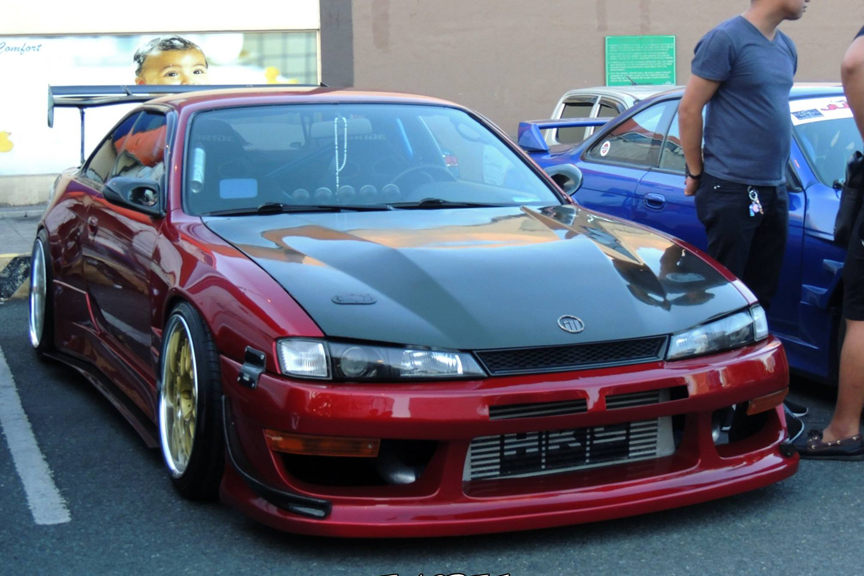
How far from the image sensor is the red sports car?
3230mm

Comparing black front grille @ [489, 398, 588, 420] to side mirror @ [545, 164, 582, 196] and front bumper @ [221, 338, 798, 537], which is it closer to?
front bumper @ [221, 338, 798, 537]

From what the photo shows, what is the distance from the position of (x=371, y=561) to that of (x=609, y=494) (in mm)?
680

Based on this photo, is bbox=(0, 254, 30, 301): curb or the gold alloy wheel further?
bbox=(0, 254, 30, 301): curb

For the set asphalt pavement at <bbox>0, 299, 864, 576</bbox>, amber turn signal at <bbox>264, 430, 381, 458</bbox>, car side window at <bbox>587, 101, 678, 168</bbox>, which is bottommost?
asphalt pavement at <bbox>0, 299, 864, 576</bbox>

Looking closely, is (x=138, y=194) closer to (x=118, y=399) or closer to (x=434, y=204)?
(x=118, y=399)

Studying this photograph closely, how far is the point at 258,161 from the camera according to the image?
4.46 metres

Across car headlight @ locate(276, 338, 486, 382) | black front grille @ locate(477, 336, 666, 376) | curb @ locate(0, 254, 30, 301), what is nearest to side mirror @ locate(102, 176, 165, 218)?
car headlight @ locate(276, 338, 486, 382)

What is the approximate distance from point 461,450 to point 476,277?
0.59m

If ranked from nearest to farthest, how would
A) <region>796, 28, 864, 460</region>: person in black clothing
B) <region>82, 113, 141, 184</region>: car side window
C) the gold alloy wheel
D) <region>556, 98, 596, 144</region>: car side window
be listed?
the gold alloy wheel, <region>796, 28, 864, 460</region>: person in black clothing, <region>82, 113, 141, 184</region>: car side window, <region>556, 98, 596, 144</region>: car side window

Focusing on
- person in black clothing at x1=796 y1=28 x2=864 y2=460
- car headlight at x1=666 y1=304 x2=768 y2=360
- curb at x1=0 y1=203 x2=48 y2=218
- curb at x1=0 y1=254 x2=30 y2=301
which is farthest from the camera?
curb at x1=0 y1=203 x2=48 y2=218

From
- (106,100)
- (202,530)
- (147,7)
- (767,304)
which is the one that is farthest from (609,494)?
(147,7)

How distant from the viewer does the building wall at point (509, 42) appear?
682 inches

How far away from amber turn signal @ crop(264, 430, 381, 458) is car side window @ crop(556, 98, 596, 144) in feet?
27.1

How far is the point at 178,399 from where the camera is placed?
3885 millimetres
